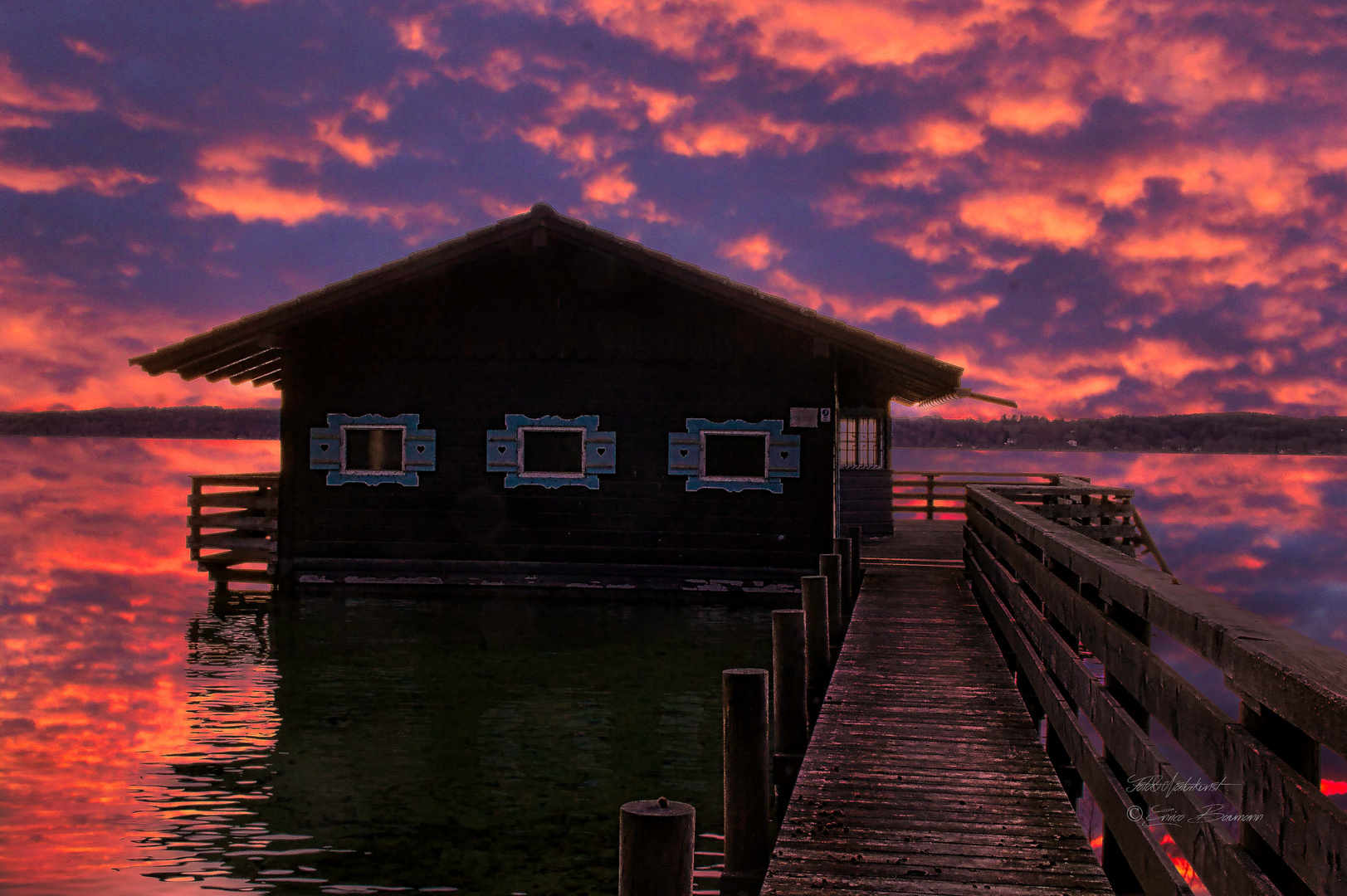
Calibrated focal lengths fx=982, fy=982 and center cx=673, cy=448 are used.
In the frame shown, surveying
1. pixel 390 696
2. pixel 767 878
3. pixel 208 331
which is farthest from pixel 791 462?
pixel 767 878

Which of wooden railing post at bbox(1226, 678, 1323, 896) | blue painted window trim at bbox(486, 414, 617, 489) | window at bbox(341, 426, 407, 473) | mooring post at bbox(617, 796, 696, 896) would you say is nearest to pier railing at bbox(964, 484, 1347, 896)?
wooden railing post at bbox(1226, 678, 1323, 896)

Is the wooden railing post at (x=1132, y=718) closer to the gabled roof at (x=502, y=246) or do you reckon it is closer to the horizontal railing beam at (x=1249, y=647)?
the horizontal railing beam at (x=1249, y=647)

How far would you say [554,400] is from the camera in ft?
52.4

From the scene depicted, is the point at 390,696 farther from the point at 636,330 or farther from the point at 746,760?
the point at 636,330

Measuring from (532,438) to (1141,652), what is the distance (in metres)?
13.3

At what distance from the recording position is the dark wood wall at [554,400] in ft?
51.1

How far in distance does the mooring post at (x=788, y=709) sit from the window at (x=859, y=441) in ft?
52.6

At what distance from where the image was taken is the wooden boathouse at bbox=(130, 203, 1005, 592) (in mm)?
15523

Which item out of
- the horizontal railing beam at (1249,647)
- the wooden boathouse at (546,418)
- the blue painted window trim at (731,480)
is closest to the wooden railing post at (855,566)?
the wooden boathouse at (546,418)

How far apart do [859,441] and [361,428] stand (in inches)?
468

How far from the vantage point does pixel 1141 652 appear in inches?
157

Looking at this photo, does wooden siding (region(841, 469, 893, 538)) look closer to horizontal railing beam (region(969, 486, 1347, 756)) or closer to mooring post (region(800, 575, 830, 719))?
mooring post (region(800, 575, 830, 719))

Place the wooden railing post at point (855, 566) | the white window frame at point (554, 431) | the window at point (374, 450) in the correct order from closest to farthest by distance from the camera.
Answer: the wooden railing post at point (855, 566), the white window frame at point (554, 431), the window at point (374, 450)

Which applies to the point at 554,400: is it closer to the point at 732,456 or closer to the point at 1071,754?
the point at 732,456
